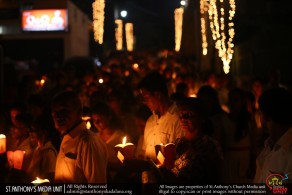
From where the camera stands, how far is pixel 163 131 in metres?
5.21

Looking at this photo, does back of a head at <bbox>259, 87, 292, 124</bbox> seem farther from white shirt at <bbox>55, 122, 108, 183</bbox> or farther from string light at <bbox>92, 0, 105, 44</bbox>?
string light at <bbox>92, 0, 105, 44</bbox>

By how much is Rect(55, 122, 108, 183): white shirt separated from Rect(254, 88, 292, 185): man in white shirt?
1356 mm

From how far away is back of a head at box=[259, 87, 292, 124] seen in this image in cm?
372

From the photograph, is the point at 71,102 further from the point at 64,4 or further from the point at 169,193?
the point at 64,4

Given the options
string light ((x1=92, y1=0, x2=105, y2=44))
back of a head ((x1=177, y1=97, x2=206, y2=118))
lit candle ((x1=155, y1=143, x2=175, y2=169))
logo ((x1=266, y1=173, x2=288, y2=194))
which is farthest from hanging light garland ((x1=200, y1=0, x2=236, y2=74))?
string light ((x1=92, y1=0, x2=105, y2=44))

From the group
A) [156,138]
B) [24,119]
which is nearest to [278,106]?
[156,138]

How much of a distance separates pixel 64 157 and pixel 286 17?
13.3 meters

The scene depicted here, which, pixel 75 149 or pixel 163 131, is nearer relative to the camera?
pixel 75 149

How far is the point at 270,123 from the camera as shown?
3801 millimetres

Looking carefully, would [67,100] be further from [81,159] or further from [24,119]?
[24,119]

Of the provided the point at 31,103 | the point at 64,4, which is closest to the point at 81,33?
the point at 64,4

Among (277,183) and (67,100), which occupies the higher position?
(67,100)

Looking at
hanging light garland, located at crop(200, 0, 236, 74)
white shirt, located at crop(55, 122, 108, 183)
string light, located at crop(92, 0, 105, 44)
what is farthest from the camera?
string light, located at crop(92, 0, 105, 44)

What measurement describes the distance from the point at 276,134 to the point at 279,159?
332mm
